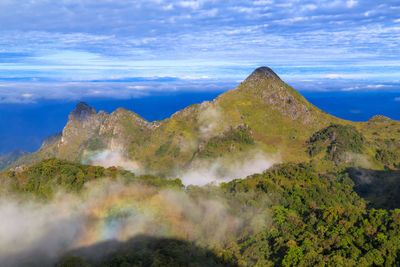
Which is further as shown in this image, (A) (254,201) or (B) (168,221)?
(A) (254,201)

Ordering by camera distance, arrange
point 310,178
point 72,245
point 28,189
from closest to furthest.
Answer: point 72,245, point 28,189, point 310,178

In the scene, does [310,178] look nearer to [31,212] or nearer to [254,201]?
[254,201]

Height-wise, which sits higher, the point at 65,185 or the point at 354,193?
the point at 65,185

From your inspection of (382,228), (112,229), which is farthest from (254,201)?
(112,229)

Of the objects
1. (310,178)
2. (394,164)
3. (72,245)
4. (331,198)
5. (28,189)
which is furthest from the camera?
(394,164)

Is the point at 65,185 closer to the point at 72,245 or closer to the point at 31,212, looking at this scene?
the point at 31,212

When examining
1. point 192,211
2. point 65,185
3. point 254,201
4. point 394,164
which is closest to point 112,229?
point 192,211
